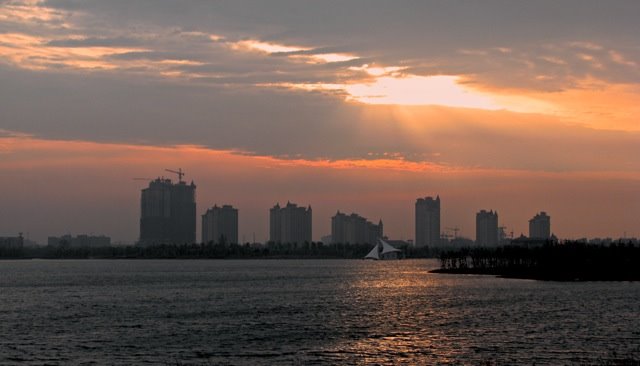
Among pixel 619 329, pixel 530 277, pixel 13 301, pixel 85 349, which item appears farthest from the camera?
pixel 530 277

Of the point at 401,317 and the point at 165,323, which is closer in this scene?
the point at 165,323

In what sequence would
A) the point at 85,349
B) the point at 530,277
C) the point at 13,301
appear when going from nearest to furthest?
the point at 85,349 < the point at 13,301 < the point at 530,277

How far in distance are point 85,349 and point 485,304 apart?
2088 inches

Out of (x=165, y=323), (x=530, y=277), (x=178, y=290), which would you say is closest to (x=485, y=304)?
(x=165, y=323)

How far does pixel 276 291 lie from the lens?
451ft

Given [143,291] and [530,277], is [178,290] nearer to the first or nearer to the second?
[143,291]

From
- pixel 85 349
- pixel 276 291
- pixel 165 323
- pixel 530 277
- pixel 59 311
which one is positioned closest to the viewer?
pixel 85 349

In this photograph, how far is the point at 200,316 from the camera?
292ft

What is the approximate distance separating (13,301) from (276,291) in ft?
131

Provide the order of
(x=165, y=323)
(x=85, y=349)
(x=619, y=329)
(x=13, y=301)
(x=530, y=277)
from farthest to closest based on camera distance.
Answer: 1. (x=530, y=277)
2. (x=13, y=301)
3. (x=165, y=323)
4. (x=619, y=329)
5. (x=85, y=349)

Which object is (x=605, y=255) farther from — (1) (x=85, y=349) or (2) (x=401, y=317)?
(1) (x=85, y=349)

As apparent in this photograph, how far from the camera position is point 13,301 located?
11631 centimetres

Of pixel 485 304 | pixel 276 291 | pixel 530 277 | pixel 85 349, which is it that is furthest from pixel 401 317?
pixel 530 277

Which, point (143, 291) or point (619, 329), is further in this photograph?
point (143, 291)
